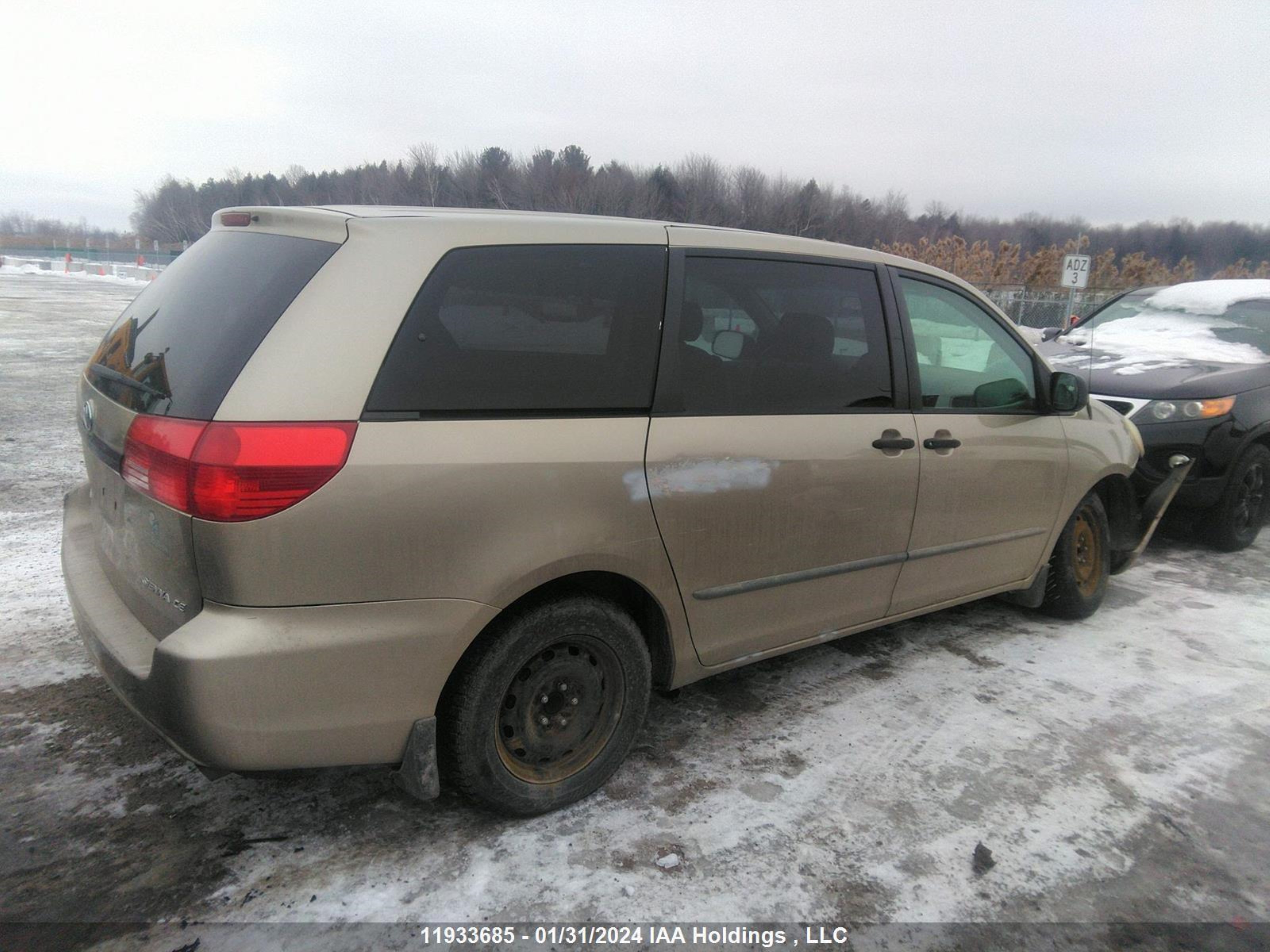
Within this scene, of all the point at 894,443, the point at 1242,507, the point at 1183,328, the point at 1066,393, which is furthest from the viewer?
the point at 1183,328

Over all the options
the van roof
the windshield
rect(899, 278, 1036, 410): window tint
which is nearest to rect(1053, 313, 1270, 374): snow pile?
the windshield

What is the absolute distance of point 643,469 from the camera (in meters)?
2.65

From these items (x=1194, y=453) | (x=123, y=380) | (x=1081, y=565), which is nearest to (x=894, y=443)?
(x=1081, y=565)

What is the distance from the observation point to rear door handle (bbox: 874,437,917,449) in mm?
3281

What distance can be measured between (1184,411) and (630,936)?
5.24 meters

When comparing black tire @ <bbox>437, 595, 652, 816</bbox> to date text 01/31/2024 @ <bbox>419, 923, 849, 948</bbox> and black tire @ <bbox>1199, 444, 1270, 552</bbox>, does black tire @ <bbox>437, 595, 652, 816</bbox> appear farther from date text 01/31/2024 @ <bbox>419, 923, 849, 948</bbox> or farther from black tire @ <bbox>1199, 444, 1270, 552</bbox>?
black tire @ <bbox>1199, 444, 1270, 552</bbox>

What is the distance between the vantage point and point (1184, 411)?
18.8 ft

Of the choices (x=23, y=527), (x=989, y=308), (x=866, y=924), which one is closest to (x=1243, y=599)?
(x=989, y=308)

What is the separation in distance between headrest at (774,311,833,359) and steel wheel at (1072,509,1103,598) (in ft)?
6.99

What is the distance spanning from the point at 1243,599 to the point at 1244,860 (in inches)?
115

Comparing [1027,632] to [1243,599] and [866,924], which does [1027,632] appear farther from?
[866,924]

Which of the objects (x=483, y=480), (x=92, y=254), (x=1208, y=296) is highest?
(x=92, y=254)

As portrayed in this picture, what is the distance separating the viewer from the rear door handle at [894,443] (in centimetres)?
328

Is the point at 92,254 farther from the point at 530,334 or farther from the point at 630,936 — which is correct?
the point at 630,936
